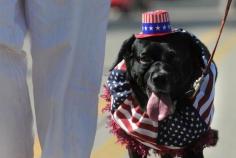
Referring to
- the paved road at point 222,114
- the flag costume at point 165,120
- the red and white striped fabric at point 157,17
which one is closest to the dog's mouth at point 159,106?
the flag costume at point 165,120

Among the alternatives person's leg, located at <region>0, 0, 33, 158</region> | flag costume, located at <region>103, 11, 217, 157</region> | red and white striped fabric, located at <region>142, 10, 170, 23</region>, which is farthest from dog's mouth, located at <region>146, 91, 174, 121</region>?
person's leg, located at <region>0, 0, 33, 158</region>

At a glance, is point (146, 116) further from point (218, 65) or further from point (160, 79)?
point (218, 65)

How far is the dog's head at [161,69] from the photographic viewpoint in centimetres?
389

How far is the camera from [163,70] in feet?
12.9

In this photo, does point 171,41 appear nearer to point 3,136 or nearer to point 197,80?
point 197,80

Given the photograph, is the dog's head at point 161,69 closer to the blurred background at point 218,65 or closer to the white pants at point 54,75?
the white pants at point 54,75

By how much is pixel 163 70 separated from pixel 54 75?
57cm

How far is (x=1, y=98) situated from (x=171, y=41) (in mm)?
977

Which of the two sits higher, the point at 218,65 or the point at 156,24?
the point at 156,24

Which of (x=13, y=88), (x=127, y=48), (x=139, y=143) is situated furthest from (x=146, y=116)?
(x=13, y=88)

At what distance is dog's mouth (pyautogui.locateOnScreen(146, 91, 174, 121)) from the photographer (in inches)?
152

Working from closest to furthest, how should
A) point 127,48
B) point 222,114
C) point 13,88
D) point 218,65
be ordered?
point 13,88 → point 127,48 → point 222,114 → point 218,65

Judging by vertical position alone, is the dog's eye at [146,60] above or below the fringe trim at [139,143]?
above

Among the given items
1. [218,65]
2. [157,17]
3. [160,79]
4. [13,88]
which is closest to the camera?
[13,88]
